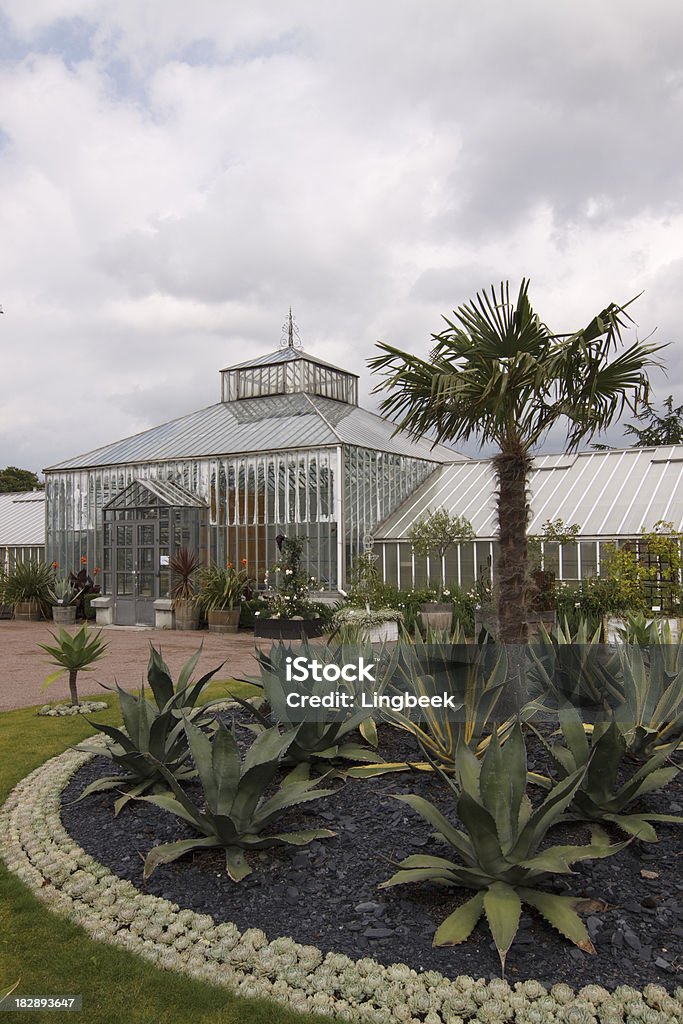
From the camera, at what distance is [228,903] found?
3893mm

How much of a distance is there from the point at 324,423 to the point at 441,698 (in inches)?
582

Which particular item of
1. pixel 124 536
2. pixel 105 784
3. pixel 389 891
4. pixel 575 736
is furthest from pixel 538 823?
pixel 124 536

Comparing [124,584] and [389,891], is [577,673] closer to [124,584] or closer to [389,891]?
Answer: [389,891]

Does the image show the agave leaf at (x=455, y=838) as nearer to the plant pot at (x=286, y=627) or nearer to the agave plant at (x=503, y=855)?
the agave plant at (x=503, y=855)

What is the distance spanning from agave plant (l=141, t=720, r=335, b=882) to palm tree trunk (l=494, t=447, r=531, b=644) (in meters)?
2.15

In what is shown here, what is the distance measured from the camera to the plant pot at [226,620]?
57.0 ft

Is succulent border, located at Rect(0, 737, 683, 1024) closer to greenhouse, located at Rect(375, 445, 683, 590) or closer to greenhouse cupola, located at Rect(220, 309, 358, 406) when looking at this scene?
greenhouse, located at Rect(375, 445, 683, 590)

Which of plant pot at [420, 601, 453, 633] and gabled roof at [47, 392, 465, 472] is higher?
gabled roof at [47, 392, 465, 472]

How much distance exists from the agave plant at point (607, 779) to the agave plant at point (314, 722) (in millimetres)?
1391

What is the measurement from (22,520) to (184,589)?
12.9 metres

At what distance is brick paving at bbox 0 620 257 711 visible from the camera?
992 centimetres

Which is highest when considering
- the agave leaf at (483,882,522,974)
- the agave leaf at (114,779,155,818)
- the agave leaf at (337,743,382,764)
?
the agave leaf at (337,743,382,764)

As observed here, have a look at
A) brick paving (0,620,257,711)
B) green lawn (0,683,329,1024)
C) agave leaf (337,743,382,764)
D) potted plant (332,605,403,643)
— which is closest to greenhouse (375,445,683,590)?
potted plant (332,605,403,643)

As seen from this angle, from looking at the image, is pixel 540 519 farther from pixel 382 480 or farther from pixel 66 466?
pixel 66 466
